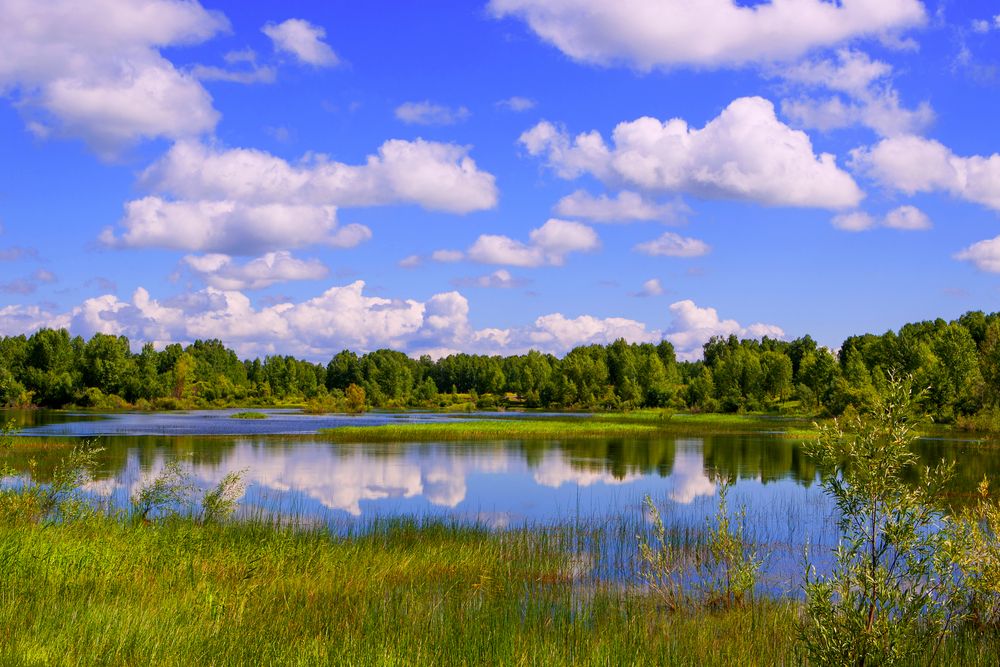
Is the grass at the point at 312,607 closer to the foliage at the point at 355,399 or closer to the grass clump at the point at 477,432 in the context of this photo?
the grass clump at the point at 477,432

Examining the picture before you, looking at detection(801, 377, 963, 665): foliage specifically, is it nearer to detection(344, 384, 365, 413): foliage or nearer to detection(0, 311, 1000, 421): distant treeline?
detection(0, 311, 1000, 421): distant treeline

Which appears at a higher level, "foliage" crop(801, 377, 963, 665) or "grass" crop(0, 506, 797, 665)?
"foliage" crop(801, 377, 963, 665)

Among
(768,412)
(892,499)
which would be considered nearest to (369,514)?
(892,499)

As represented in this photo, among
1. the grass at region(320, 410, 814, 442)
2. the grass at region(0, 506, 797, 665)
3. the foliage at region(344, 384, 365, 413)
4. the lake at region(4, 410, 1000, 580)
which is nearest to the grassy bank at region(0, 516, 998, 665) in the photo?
the grass at region(0, 506, 797, 665)

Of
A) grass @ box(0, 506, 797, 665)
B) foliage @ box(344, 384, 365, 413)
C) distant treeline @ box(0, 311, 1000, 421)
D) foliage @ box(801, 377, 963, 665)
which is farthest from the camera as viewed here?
foliage @ box(344, 384, 365, 413)

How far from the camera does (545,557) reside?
19.4m

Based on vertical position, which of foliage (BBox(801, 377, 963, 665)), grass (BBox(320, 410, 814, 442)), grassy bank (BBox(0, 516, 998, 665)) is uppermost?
foliage (BBox(801, 377, 963, 665))

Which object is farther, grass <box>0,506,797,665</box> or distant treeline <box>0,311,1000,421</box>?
distant treeline <box>0,311,1000,421</box>

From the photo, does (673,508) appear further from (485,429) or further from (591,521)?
(485,429)

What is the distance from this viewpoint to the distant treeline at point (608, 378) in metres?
93.3

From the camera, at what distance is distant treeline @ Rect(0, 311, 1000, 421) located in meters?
93.3

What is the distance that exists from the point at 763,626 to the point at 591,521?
12123 mm

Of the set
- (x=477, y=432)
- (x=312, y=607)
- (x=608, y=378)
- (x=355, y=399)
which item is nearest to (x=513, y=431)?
(x=477, y=432)

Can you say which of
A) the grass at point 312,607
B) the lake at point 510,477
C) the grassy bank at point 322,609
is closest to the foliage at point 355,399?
the lake at point 510,477
